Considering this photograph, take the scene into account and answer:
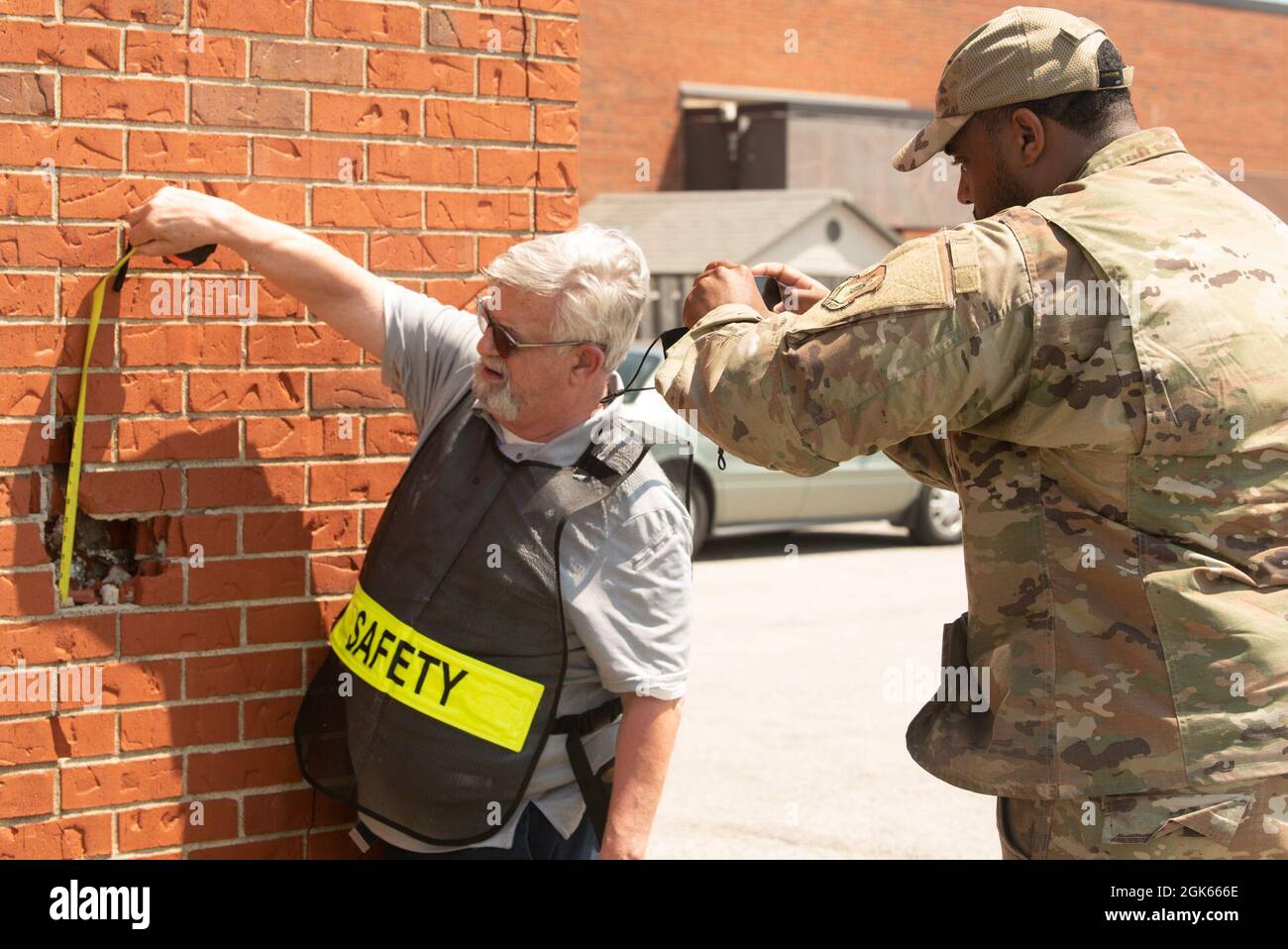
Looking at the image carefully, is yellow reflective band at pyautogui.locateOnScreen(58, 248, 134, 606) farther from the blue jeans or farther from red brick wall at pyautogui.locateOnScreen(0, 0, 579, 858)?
the blue jeans

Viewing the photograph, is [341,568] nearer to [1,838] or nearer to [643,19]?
[1,838]

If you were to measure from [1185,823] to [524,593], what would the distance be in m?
1.10

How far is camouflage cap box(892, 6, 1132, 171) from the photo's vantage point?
2197 millimetres

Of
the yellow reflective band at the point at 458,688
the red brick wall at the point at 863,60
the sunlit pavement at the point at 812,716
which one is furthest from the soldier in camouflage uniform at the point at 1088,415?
the red brick wall at the point at 863,60

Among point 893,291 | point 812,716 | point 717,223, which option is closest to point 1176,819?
point 893,291

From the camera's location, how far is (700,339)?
227cm

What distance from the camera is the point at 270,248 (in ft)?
9.07

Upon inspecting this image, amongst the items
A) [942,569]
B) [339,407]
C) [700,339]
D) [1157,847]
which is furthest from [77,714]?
[942,569]

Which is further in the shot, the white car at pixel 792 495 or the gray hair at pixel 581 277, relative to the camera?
the white car at pixel 792 495

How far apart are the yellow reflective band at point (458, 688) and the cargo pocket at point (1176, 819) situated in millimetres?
954

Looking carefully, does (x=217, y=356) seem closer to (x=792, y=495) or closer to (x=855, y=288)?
(x=855, y=288)

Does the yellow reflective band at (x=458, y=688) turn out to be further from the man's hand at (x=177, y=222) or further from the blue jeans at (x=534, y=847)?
the man's hand at (x=177, y=222)

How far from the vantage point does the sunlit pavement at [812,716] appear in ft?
17.4

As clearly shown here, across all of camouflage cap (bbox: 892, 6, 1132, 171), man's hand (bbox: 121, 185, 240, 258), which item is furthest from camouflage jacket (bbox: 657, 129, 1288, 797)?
man's hand (bbox: 121, 185, 240, 258)
